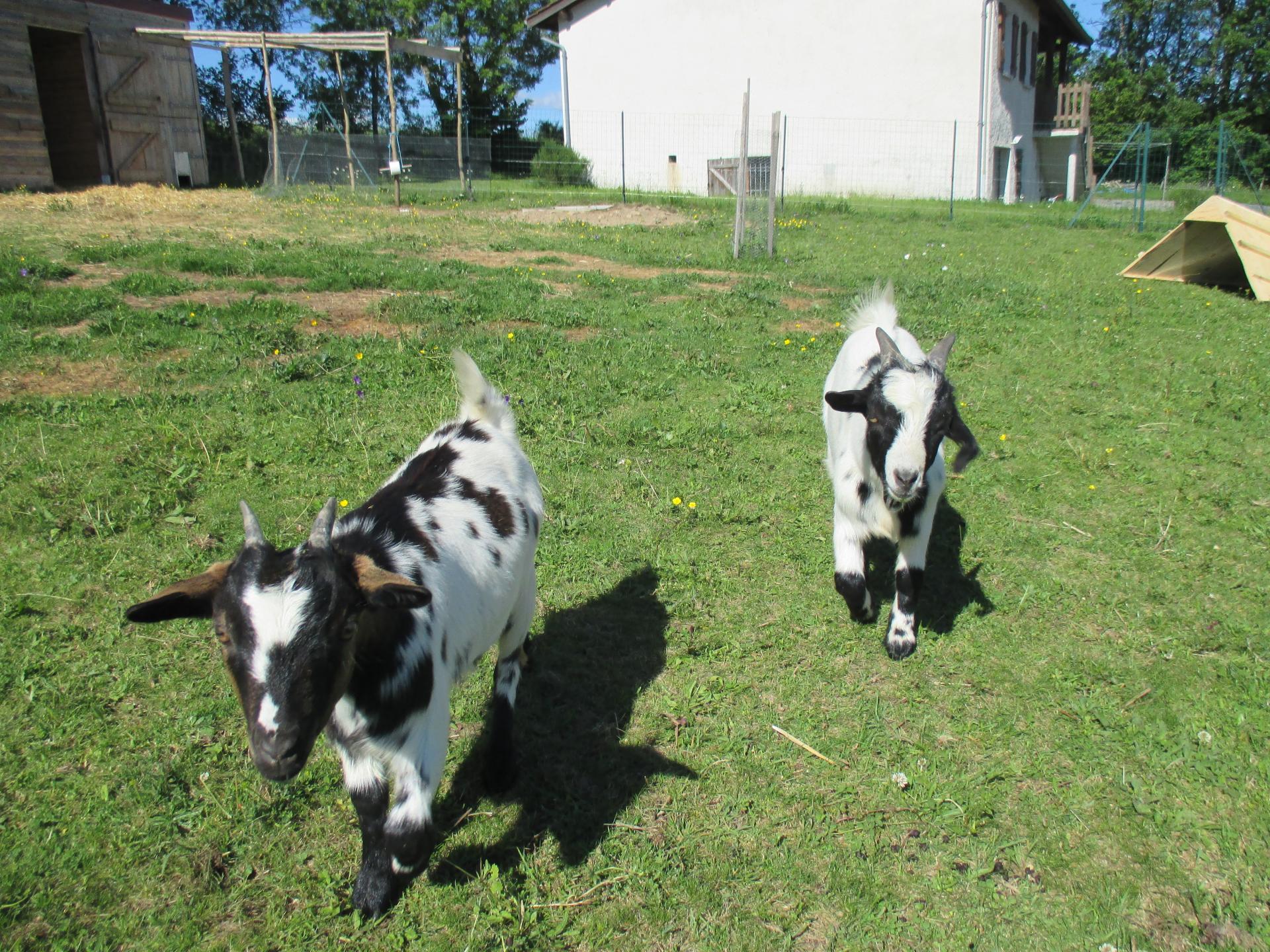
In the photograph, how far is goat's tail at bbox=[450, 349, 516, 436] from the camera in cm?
398

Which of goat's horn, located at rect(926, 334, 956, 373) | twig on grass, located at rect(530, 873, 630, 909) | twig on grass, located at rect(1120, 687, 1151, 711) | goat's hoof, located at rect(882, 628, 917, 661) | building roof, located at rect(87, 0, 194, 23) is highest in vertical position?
building roof, located at rect(87, 0, 194, 23)

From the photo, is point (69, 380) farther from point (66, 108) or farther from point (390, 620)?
point (66, 108)

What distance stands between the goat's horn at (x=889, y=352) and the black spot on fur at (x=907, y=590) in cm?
107

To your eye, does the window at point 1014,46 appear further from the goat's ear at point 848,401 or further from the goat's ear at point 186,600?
the goat's ear at point 186,600

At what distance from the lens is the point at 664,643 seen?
4.42 metres

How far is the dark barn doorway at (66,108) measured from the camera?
18.3 m

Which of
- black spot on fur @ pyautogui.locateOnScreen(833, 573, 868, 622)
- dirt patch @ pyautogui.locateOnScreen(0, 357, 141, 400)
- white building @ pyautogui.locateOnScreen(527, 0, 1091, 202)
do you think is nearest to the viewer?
black spot on fur @ pyautogui.locateOnScreen(833, 573, 868, 622)

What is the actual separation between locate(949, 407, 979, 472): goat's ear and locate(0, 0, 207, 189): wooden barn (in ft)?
60.6

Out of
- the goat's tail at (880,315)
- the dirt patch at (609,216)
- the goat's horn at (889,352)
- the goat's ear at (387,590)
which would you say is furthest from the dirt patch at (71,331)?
→ the dirt patch at (609,216)

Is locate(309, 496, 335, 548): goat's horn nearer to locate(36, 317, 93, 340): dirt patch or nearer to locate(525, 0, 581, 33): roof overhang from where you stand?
locate(36, 317, 93, 340): dirt patch

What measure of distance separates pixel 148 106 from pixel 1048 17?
101 feet

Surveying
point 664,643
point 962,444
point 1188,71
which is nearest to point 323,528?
point 664,643

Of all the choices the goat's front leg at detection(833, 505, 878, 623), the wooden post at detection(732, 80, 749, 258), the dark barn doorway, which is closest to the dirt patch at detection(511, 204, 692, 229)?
the wooden post at detection(732, 80, 749, 258)

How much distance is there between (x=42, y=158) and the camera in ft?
53.6
